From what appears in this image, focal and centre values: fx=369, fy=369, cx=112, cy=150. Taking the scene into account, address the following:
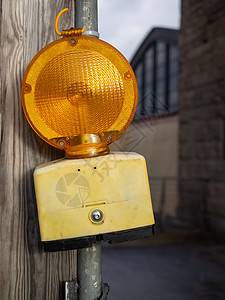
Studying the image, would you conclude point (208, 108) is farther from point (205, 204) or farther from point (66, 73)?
point (66, 73)

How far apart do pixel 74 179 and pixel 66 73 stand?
0.20 meters

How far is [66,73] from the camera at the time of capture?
688 mm

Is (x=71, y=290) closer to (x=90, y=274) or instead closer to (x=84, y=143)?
(x=90, y=274)

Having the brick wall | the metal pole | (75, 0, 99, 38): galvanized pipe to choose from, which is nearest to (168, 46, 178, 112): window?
the brick wall

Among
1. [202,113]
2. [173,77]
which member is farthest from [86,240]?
[173,77]

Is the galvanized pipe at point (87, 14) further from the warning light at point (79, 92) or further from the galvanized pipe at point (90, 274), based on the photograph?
the galvanized pipe at point (90, 274)

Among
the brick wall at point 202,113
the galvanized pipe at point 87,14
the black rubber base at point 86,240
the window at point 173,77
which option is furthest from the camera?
the window at point 173,77

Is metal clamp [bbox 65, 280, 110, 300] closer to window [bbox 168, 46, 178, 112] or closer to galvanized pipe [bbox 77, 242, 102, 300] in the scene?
galvanized pipe [bbox 77, 242, 102, 300]

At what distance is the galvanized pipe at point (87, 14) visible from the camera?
804 mm

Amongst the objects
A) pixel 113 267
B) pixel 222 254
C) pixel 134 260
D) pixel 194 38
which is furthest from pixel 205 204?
pixel 194 38

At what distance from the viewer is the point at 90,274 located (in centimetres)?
77

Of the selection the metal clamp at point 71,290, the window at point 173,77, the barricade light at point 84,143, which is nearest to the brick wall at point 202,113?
the metal clamp at point 71,290

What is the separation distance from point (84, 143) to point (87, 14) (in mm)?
301

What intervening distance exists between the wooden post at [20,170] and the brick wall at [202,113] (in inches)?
164
